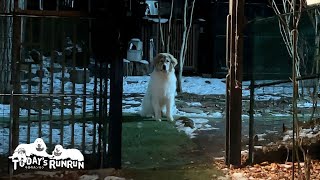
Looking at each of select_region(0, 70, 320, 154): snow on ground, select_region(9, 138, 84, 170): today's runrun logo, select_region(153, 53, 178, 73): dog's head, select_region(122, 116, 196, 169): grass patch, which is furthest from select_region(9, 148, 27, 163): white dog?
select_region(153, 53, 178, 73): dog's head

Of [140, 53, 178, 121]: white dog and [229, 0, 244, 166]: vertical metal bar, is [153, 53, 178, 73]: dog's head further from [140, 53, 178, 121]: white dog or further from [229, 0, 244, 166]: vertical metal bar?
[229, 0, 244, 166]: vertical metal bar

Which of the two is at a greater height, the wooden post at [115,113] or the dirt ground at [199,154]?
the wooden post at [115,113]

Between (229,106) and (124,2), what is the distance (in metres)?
1.80

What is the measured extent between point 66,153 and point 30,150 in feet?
1.41

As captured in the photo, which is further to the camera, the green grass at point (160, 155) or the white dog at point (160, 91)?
the white dog at point (160, 91)

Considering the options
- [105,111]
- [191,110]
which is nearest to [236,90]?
[105,111]

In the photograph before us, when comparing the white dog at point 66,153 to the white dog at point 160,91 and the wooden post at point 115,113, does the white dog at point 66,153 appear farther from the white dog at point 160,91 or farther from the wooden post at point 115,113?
the white dog at point 160,91

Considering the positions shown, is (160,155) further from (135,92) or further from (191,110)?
(135,92)

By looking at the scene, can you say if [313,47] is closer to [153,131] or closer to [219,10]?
[153,131]

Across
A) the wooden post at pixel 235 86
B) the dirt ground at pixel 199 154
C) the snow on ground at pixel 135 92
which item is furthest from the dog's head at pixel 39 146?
the wooden post at pixel 235 86

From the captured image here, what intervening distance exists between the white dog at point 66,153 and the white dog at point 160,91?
4123mm

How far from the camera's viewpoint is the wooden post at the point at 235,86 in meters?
6.20

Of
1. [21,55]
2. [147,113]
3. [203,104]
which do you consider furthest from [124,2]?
[203,104]

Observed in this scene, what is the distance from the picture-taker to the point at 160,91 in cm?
1021
